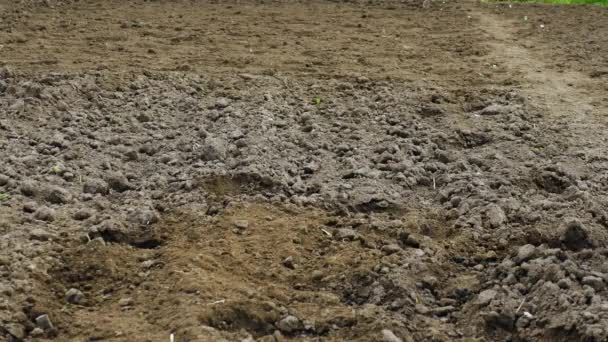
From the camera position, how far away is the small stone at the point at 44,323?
12.3ft

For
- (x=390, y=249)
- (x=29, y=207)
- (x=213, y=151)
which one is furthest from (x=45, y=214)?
(x=390, y=249)

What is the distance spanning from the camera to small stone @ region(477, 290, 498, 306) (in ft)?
13.0

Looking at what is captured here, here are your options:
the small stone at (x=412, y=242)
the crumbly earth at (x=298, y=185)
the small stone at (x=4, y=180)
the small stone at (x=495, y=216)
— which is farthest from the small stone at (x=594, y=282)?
the small stone at (x=4, y=180)

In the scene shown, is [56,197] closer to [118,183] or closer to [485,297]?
[118,183]

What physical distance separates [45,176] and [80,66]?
2089mm

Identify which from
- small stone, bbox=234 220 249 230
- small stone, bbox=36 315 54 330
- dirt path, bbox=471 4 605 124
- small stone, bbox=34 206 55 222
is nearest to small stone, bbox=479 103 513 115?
A: dirt path, bbox=471 4 605 124

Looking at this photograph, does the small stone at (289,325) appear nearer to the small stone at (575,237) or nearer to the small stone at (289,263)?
the small stone at (289,263)

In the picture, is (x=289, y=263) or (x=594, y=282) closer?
(x=594, y=282)

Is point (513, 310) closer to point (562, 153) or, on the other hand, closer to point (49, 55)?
point (562, 153)

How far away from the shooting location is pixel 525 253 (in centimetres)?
423

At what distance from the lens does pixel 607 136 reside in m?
5.91

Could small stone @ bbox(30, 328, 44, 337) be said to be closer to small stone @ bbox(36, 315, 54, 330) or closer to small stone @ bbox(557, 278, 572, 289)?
small stone @ bbox(36, 315, 54, 330)

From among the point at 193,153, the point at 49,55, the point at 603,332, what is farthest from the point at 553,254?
the point at 49,55

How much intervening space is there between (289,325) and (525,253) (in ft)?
4.27
